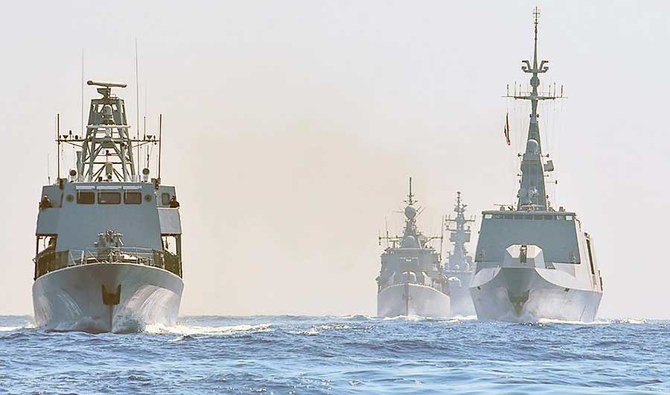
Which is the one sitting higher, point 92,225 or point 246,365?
point 92,225

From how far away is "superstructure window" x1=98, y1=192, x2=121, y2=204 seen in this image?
60.7 meters

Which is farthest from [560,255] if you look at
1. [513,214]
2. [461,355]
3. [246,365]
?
[246,365]

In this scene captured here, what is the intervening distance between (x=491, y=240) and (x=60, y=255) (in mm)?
46335

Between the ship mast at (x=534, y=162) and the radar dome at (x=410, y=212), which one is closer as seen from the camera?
the ship mast at (x=534, y=162)

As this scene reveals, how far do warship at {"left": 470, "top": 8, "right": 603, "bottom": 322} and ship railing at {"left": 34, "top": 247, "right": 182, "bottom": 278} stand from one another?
110 feet

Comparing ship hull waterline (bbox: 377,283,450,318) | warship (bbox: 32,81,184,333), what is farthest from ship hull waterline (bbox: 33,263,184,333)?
ship hull waterline (bbox: 377,283,450,318)

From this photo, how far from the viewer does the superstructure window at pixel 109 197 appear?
60719 millimetres

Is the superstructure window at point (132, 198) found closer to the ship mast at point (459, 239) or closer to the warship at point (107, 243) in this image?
the warship at point (107, 243)

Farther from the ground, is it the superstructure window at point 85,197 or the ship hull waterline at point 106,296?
the superstructure window at point 85,197

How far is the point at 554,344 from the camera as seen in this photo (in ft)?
171

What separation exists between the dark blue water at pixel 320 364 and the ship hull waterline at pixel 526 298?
35181 millimetres

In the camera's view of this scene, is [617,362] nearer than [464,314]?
Yes

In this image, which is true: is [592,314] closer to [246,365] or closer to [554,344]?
[554,344]

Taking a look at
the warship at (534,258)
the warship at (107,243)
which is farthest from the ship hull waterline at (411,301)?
the warship at (107,243)
